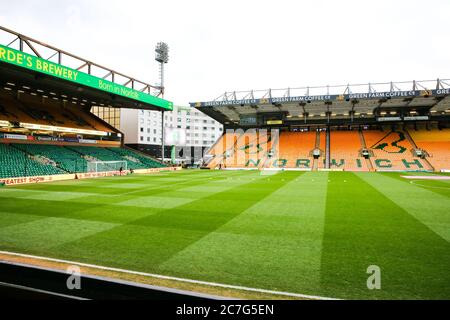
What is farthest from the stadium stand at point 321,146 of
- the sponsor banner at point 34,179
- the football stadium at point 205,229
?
the sponsor banner at point 34,179

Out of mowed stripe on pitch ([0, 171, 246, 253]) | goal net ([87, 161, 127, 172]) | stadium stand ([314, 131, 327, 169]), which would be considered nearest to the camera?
mowed stripe on pitch ([0, 171, 246, 253])

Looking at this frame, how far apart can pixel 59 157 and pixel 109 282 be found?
98.7ft

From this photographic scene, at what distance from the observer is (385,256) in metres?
6.18

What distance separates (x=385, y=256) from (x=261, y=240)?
287cm

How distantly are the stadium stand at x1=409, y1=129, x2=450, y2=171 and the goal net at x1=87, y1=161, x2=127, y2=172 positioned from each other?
4070cm

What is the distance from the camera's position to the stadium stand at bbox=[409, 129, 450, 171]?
38000 mm

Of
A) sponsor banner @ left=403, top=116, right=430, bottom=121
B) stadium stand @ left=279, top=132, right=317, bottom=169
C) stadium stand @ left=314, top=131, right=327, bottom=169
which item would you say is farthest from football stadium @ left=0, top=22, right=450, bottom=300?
stadium stand @ left=279, top=132, right=317, bottom=169

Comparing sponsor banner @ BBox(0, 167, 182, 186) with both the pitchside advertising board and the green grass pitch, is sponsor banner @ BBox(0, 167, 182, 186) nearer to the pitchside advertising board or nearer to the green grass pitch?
the pitchside advertising board

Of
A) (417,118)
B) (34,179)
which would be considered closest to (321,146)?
(417,118)

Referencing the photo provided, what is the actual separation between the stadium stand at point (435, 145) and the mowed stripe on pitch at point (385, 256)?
→ 116 feet

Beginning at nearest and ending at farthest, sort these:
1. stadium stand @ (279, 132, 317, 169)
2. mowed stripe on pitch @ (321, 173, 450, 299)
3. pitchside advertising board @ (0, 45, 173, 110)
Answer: mowed stripe on pitch @ (321, 173, 450, 299)
pitchside advertising board @ (0, 45, 173, 110)
stadium stand @ (279, 132, 317, 169)

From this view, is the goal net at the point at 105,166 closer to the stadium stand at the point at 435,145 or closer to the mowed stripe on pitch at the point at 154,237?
the mowed stripe on pitch at the point at 154,237

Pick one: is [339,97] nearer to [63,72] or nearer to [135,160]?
[135,160]
